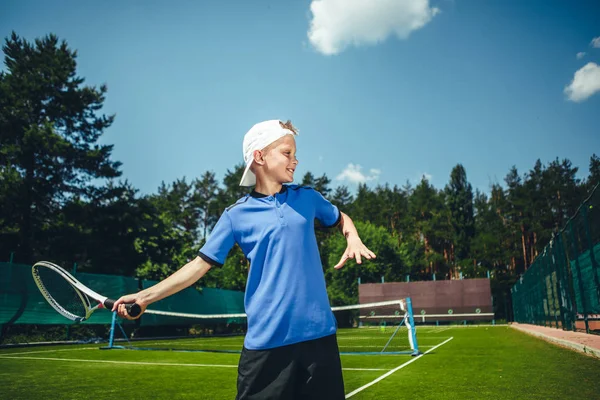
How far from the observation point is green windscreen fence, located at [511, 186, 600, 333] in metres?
10.6

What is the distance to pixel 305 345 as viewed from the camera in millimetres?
2250

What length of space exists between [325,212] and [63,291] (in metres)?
3.02

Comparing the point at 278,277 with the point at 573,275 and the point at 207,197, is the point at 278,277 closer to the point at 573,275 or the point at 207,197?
the point at 573,275

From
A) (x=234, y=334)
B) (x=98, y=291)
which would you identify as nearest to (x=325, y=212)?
(x=98, y=291)

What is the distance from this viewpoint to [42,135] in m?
28.0

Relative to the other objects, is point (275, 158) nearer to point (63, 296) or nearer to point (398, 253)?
point (63, 296)

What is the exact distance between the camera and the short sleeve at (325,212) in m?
2.67

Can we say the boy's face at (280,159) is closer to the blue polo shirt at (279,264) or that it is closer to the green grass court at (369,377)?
the blue polo shirt at (279,264)

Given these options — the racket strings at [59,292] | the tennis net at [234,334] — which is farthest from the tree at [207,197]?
the racket strings at [59,292]

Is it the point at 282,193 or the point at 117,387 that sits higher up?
the point at 282,193

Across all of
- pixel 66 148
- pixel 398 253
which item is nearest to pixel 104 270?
pixel 66 148

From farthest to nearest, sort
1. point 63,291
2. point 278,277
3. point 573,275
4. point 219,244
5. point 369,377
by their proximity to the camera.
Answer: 1. point 573,275
2. point 369,377
3. point 63,291
4. point 219,244
5. point 278,277

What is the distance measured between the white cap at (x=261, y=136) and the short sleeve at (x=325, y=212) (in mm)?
404

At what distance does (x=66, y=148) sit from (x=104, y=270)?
27.7 feet
